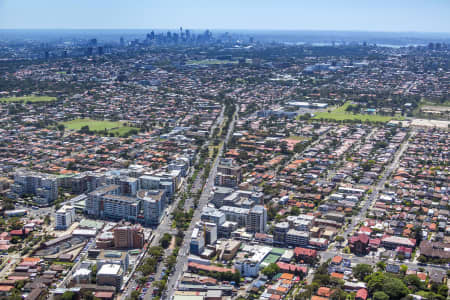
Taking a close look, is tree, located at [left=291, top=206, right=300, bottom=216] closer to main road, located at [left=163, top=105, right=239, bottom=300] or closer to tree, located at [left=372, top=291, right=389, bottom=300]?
main road, located at [left=163, top=105, right=239, bottom=300]

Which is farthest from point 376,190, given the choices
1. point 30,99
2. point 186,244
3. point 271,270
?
point 30,99

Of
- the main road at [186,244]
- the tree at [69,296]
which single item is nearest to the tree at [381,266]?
the main road at [186,244]

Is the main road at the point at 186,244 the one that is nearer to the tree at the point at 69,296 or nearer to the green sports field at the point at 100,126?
the tree at the point at 69,296

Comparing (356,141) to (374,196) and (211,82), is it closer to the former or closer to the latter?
(374,196)

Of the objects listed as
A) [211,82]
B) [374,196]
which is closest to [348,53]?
[211,82]

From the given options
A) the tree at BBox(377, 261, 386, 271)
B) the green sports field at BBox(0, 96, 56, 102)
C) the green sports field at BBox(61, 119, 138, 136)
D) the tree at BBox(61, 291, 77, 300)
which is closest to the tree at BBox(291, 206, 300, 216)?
the tree at BBox(377, 261, 386, 271)
